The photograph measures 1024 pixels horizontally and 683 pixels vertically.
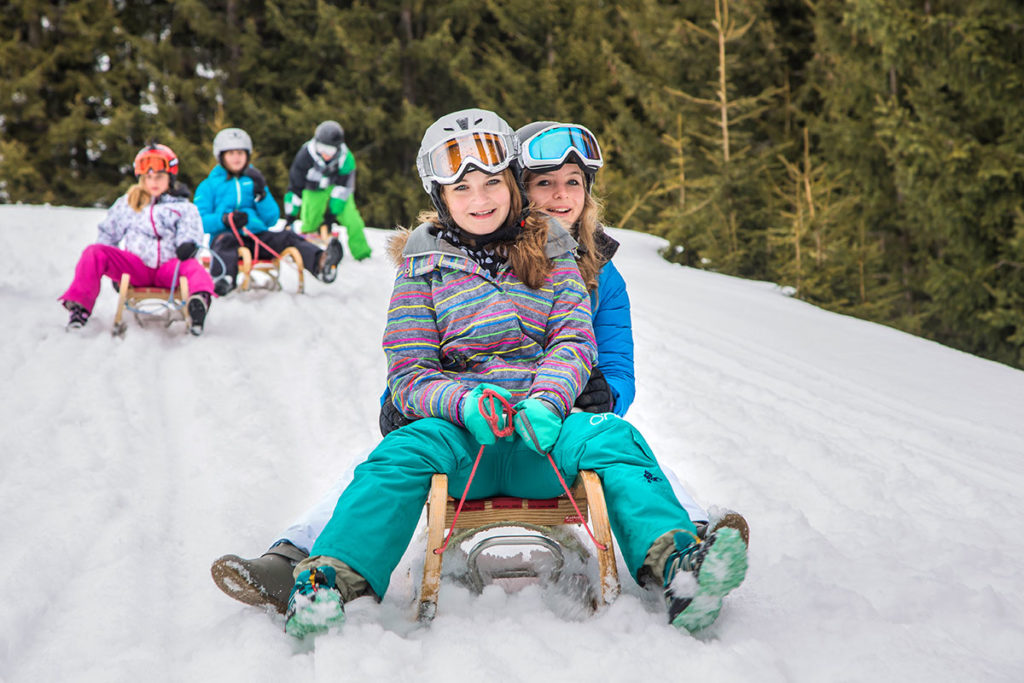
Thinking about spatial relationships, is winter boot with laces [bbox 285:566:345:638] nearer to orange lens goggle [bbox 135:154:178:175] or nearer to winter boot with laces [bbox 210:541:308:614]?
winter boot with laces [bbox 210:541:308:614]

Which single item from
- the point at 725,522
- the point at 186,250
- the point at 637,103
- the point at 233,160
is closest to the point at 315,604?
the point at 725,522

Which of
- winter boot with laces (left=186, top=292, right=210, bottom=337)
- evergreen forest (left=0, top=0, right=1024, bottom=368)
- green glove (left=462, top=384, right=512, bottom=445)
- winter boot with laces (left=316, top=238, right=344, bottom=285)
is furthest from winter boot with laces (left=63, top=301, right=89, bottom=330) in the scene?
evergreen forest (left=0, top=0, right=1024, bottom=368)

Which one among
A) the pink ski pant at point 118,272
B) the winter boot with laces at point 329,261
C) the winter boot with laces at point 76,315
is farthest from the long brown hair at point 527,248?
the winter boot with laces at point 329,261

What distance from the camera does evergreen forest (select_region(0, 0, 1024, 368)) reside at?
878 centimetres

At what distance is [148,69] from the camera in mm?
18062

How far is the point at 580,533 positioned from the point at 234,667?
1045 millimetres

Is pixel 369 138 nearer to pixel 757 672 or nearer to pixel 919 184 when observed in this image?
pixel 919 184

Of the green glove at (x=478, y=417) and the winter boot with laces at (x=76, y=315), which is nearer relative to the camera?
the green glove at (x=478, y=417)

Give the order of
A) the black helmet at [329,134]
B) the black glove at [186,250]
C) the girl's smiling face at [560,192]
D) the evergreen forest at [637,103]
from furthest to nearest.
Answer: the evergreen forest at [637,103] → the black helmet at [329,134] → the black glove at [186,250] → the girl's smiling face at [560,192]

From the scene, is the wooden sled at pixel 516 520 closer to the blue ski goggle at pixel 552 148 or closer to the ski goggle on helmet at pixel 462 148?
the ski goggle on helmet at pixel 462 148

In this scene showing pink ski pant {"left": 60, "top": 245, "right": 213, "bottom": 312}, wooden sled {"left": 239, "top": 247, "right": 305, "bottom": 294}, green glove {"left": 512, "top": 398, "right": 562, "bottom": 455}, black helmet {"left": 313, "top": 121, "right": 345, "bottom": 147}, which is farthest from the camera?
black helmet {"left": 313, "top": 121, "right": 345, "bottom": 147}

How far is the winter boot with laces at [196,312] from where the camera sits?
500 cm

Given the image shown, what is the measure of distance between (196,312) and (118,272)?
1.74ft

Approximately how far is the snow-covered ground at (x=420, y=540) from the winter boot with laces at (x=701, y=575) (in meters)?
0.06
